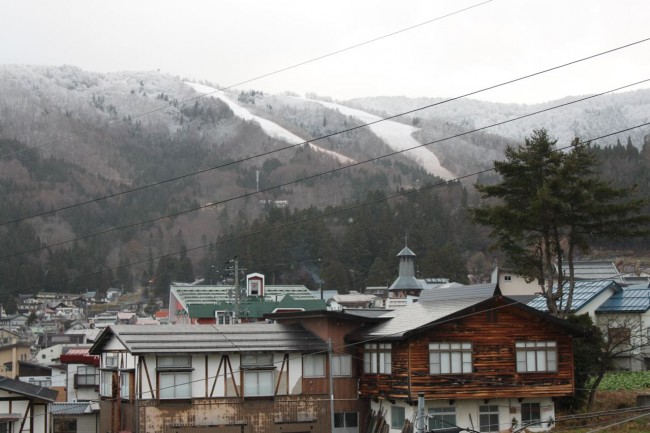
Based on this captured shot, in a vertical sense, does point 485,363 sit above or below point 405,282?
below

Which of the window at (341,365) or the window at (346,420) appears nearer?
the window at (346,420)

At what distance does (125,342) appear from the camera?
36344 millimetres

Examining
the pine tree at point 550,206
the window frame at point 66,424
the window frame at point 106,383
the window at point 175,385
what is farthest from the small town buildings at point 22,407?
the pine tree at point 550,206

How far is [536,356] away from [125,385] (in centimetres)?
1570

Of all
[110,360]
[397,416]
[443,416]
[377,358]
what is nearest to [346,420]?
[397,416]

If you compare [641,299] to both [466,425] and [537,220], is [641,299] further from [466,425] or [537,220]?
[466,425]

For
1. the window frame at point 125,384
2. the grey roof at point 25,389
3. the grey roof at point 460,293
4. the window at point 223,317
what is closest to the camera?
the grey roof at point 25,389

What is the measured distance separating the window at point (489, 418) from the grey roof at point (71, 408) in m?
18.8

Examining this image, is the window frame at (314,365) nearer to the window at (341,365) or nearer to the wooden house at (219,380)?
the wooden house at (219,380)

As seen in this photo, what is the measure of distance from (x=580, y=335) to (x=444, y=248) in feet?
271

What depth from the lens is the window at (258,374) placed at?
37688 millimetres

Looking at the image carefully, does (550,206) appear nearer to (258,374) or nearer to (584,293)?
(258,374)

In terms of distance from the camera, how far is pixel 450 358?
121ft

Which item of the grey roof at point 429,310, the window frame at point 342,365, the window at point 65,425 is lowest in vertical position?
the window at point 65,425
